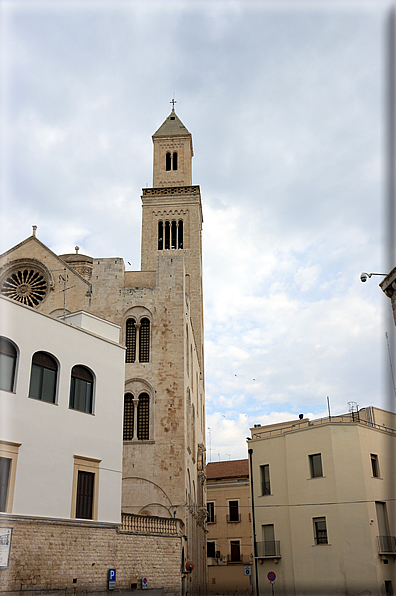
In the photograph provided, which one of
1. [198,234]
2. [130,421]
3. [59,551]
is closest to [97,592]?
[59,551]

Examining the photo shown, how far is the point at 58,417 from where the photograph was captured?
1825 cm

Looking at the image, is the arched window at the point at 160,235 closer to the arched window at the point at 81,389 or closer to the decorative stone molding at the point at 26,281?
the decorative stone molding at the point at 26,281

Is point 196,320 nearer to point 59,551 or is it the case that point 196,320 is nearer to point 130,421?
point 130,421

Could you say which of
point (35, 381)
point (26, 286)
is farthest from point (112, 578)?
point (26, 286)

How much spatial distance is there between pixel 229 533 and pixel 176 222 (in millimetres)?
27718

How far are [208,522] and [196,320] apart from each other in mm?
18898

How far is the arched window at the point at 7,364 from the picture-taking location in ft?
55.3

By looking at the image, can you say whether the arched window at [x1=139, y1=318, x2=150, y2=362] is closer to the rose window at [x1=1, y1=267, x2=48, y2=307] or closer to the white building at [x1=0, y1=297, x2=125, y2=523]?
the rose window at [x1=1, y1=267, x2=48, y2=307]

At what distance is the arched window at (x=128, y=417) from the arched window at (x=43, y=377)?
11.4 meters

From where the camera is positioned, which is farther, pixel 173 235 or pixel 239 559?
pixel 173 235

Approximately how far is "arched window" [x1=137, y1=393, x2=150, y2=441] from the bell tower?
15.5 meters

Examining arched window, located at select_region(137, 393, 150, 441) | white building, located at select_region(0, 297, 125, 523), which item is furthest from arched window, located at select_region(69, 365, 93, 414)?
arched window, located at select_region(137, 393, 150, 441)

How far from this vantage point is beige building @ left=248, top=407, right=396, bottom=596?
23969mm

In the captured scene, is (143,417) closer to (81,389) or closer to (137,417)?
(137,417)
